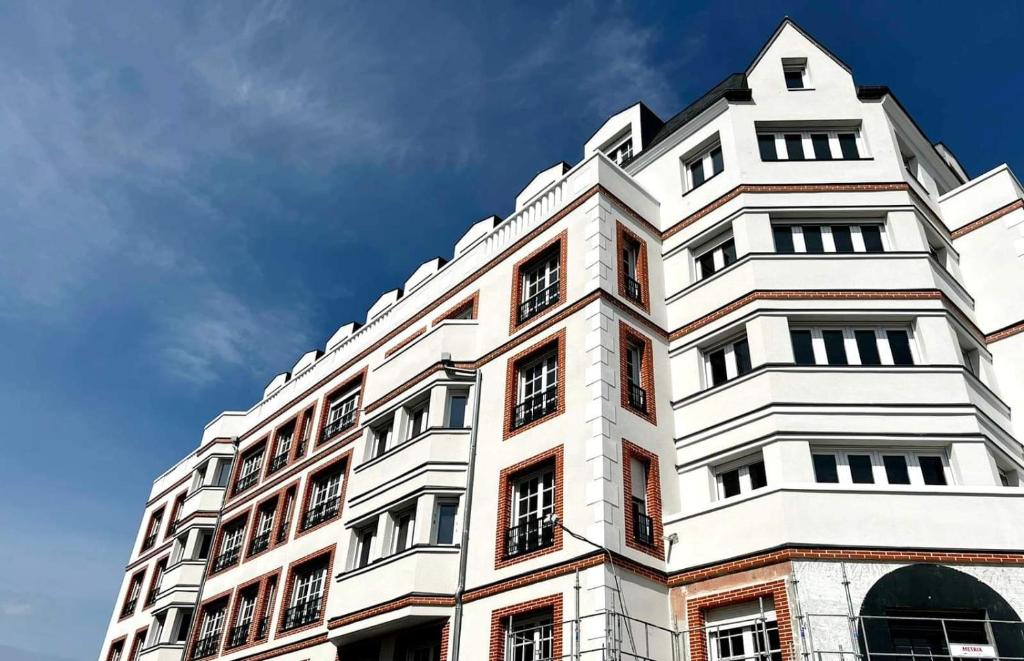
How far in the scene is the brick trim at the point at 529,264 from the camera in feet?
66.4

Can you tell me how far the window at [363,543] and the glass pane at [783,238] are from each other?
1264 cm

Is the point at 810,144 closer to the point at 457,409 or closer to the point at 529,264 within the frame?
the point at 529,264

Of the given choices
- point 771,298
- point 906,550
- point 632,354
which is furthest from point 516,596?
point 771,298

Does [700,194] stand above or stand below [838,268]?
above

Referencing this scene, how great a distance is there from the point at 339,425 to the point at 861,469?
17191 millimetres

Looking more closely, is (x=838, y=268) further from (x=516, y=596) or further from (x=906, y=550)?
(x=516, y=596)

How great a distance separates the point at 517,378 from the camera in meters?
20.2

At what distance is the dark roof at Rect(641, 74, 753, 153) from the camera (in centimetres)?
2266

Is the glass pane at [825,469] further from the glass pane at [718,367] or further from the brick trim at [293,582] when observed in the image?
the brick trim at [293,582]

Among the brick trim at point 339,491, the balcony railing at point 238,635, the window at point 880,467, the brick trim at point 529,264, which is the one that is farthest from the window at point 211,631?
the window at point 880,467

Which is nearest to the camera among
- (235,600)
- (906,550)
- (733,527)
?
(906,550)

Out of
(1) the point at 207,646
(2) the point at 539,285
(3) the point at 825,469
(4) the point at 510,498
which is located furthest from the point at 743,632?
(1) the point at 207,646

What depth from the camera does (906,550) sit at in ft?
49.0

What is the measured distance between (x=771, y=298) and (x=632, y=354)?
3.46m
